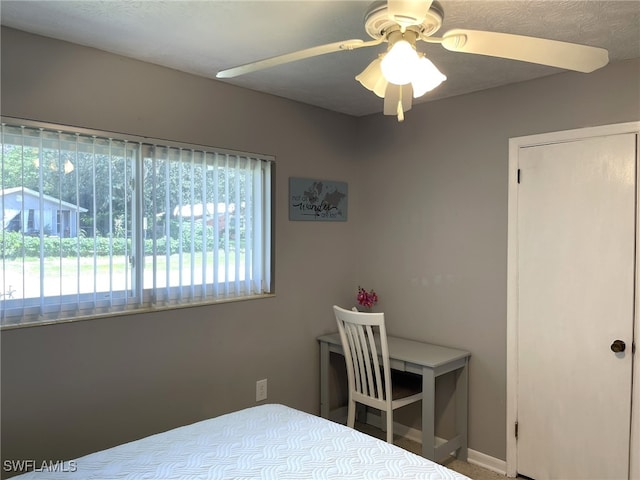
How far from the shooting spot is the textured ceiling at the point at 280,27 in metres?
1.84

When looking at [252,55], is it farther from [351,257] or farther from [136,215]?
[351,257]

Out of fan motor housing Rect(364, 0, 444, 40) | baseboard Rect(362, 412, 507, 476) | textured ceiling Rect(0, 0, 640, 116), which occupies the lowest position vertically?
baseboard Rect(362, 412, 507, 476)

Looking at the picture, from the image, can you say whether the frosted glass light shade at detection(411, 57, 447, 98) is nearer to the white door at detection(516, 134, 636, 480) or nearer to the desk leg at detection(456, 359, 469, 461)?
the white door at detection(516, 134, 636, 480)

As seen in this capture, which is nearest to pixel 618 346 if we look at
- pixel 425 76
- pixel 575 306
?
pixel 575 306

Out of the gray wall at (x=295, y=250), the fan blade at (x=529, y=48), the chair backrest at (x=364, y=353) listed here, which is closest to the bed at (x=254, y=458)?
the gray wall at (x=295, y=250)

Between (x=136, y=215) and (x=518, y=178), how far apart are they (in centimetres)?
221

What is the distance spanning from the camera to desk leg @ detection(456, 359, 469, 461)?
3.03 metres

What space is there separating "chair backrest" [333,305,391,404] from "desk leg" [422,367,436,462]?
0.71 feet

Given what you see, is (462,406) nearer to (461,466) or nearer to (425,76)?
(461,466)

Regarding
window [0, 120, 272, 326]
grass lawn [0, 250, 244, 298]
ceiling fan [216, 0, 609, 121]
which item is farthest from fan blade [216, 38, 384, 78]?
grass lawn [0, 250, 244, 298]

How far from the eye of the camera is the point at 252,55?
2.39 metres

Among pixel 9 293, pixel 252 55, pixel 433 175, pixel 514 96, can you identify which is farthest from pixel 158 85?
pixel 514 96

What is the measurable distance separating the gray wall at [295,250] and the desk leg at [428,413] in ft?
1.35

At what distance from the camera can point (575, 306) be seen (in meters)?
2.59
